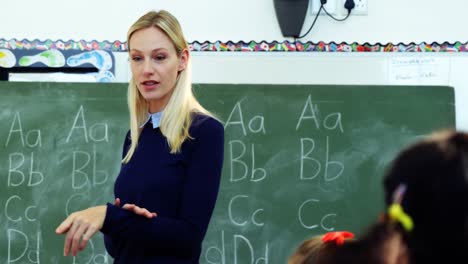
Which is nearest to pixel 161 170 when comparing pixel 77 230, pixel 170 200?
pixel 170 200

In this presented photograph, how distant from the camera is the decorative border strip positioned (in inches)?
131

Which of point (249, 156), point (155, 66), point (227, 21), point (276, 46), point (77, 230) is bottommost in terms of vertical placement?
point (77, 230)

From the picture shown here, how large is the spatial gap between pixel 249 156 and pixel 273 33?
1.86 ft

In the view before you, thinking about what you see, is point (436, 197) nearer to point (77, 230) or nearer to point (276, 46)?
point (77, 230)

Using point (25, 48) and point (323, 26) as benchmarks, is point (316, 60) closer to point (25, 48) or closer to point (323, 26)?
point (323, 26)

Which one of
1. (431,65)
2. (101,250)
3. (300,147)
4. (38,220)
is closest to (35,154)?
(38,220)

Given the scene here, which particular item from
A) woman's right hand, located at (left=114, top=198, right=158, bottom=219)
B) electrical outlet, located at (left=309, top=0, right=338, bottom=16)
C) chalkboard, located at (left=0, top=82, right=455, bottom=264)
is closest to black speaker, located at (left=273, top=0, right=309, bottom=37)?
electrical outlet, located at (left=309, top=0, right=338, bottom=16)

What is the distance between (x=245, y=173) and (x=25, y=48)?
1.09m

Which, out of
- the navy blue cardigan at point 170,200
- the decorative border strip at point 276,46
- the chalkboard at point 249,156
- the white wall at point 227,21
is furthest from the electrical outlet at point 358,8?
the navy blue cardigan at point 170,200

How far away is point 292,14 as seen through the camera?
10.8 feet

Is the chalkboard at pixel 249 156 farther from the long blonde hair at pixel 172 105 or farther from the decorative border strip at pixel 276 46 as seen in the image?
the long blonde hair at pixel 172 105

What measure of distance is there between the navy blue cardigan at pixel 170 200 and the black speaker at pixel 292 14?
1.86 m

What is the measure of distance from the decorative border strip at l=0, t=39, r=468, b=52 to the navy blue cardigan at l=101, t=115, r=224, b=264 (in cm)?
187

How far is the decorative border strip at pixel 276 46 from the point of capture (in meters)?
3.34
